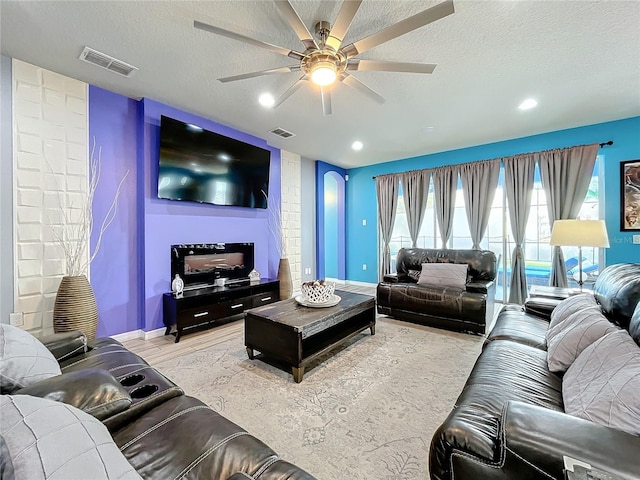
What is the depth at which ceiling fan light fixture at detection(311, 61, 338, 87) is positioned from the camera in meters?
2.07

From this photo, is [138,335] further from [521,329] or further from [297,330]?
[521,329]

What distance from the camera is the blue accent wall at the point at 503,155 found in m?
3.77

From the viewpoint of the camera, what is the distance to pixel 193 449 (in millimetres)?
964

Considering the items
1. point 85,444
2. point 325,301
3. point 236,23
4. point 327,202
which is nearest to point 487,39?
point 236,23

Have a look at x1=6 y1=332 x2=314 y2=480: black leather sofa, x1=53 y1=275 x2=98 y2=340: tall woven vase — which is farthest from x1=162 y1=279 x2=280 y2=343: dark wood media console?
x1=6 y1=332 x2=314 y2=480: black leather sofa

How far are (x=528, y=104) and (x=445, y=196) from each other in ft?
6.52

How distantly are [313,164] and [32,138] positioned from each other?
4253 millimetres

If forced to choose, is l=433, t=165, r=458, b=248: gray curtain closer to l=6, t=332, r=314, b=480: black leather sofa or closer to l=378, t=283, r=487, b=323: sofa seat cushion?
l=378, t=283, r=487, b=323: sofa seat cushion

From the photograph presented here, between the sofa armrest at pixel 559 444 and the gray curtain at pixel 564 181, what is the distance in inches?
162

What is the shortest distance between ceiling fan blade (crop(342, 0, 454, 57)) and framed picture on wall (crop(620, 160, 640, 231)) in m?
4.02

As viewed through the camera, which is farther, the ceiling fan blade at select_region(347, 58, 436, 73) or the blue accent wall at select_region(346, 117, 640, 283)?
the blue accent wall at select_region(346, 117, 640, 283)

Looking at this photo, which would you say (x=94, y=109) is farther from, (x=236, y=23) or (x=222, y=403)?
(x=222, y=403)

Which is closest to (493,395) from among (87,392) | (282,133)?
(87,392)

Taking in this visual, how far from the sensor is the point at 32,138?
2666mm
